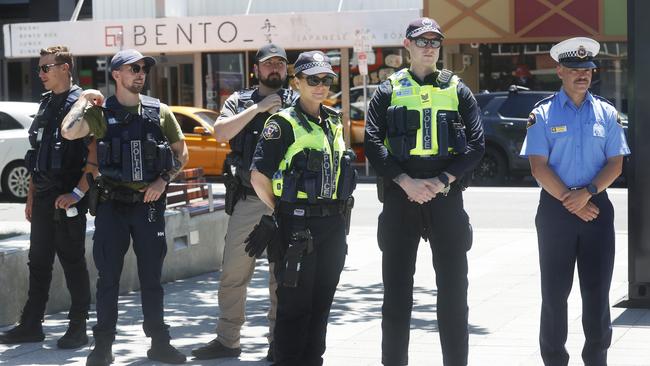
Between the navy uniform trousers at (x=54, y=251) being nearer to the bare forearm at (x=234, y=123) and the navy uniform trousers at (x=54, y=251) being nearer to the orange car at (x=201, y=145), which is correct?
the bare forearm at (x=234, y=123)

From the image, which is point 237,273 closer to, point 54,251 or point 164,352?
point 164,352

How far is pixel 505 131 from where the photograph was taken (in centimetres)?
2145

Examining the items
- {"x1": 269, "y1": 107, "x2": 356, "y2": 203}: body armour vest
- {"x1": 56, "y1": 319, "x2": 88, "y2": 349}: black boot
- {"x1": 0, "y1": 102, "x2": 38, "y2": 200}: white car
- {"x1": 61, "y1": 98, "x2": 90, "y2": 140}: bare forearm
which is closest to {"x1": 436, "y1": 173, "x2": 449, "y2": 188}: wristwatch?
{"x1": 269, "y1": 107, "x2": 356, "y2": 203}: body armour vest

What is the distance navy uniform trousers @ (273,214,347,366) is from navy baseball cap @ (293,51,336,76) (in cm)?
75

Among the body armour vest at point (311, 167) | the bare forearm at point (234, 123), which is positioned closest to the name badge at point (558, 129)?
the body armour vest at point (311, 167)

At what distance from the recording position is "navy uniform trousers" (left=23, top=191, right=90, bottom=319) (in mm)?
7801

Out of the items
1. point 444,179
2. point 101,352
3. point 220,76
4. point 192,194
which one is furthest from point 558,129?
point 220,76

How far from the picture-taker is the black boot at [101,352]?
279 inches

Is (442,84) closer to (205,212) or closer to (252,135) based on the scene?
(252,135)

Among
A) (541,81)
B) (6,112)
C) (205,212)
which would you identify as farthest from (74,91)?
(541,81)

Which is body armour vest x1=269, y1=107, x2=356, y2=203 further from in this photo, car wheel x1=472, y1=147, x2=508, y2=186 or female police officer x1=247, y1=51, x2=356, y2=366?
car wheel x1=472, y1=147, x2=508, y2=186

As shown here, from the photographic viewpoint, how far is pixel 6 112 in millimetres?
19062

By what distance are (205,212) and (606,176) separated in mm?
5411

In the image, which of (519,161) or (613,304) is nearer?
(613,304)
